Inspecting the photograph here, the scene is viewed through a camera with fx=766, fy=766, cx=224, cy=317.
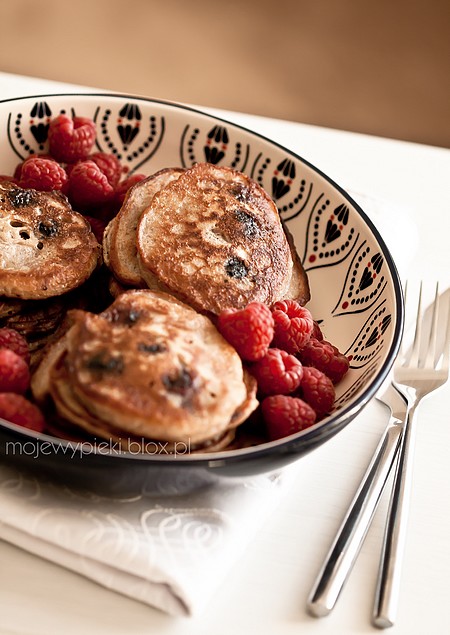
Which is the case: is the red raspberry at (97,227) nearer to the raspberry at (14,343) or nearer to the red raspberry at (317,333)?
the raspberry at (14,343)

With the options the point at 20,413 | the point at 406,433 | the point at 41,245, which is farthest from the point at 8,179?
the point at 406,433

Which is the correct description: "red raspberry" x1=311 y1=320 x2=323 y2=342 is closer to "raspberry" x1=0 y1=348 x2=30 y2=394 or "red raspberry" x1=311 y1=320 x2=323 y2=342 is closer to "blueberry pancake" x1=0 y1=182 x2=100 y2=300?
"blueberry pancake" x1=0 y1=182 x2=100 y2=300

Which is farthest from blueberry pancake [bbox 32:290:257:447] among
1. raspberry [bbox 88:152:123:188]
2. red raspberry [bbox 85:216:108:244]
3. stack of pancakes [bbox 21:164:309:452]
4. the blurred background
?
the blurred background

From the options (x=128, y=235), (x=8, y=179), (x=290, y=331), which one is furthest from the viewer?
(x=8, y=179)

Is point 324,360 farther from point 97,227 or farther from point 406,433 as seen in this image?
point 97,227

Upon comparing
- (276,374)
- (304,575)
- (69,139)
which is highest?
(69,139)
